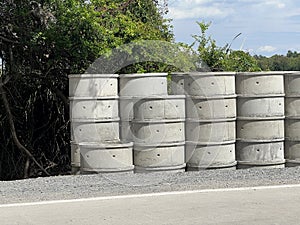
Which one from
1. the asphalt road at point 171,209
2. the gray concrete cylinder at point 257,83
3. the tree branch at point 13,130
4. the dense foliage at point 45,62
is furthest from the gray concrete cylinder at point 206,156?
the tree branch at point 13,130

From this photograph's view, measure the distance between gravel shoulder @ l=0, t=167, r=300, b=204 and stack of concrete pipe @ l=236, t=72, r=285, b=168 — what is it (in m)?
0.71

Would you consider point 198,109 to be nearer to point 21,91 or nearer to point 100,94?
point 100,94

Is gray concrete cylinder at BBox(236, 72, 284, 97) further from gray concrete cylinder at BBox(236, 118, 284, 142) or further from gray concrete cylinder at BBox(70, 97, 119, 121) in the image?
gray concrete cylinder at BBox(70, 97, 119, 121)

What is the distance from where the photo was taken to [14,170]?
46.5 ft

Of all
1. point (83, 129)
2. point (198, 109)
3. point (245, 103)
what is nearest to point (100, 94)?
point (83, 129)

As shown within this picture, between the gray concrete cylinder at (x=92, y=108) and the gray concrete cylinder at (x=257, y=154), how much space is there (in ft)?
8.24

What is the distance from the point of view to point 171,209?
724cm

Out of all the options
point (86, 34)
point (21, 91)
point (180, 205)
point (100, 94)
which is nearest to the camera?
point (180, 205)

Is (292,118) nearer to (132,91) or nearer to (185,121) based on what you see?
(185,121)

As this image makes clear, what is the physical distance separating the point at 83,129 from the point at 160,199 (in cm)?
269

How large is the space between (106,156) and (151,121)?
96 cm

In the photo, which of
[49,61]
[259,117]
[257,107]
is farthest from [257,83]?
[49,61]

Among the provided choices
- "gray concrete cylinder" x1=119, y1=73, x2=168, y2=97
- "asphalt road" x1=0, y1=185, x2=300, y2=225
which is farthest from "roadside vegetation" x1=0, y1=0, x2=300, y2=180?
"asphalt road" x1=0, y1=185, x2=300, y2=225

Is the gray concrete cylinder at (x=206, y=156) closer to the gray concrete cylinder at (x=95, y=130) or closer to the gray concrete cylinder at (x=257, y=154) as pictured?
the gray concrete cylinder at (x=257, y=154)
